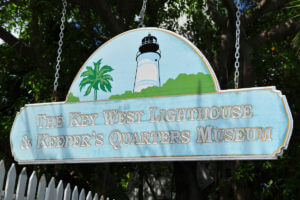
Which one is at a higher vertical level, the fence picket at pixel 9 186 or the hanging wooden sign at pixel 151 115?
the hanging wooden sign at pixel 151 115

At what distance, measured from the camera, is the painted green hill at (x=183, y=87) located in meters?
4.39

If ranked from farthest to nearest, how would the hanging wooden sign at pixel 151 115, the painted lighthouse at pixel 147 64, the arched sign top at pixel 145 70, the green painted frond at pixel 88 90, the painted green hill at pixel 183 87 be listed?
the green painted frond at pixel 88 90, the painted lighthouse at pixel 147 64, the arched sign top at pixel 145 70, the painted green hill at pixel 183 87, the hanging wooden sign at pixel 151 115

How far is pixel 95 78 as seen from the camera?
16.3 ft

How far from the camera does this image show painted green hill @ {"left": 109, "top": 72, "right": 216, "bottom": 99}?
4.39 metres

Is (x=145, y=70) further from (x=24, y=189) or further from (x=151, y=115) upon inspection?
(x=24, y=189)

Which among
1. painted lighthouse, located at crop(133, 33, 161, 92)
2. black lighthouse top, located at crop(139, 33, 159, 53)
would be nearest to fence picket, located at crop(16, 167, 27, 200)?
painted lighthouse, located at crop(133, 33, 161, 92)

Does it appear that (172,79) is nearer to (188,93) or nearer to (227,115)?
(188,93)

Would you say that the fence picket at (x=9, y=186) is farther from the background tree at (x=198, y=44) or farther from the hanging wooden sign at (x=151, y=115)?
the background tree at (x=198, y=44)

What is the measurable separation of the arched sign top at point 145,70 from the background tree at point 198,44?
2.63 metres

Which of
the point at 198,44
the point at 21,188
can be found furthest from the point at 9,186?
the point at 198,44

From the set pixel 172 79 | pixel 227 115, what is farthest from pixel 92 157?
pixel 227 115

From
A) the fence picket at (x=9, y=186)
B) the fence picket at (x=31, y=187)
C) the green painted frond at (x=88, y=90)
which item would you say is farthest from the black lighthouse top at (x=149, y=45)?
the fence picket at (x=9, y=186)

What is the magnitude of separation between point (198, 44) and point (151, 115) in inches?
306

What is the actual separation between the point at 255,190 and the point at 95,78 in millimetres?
7247
